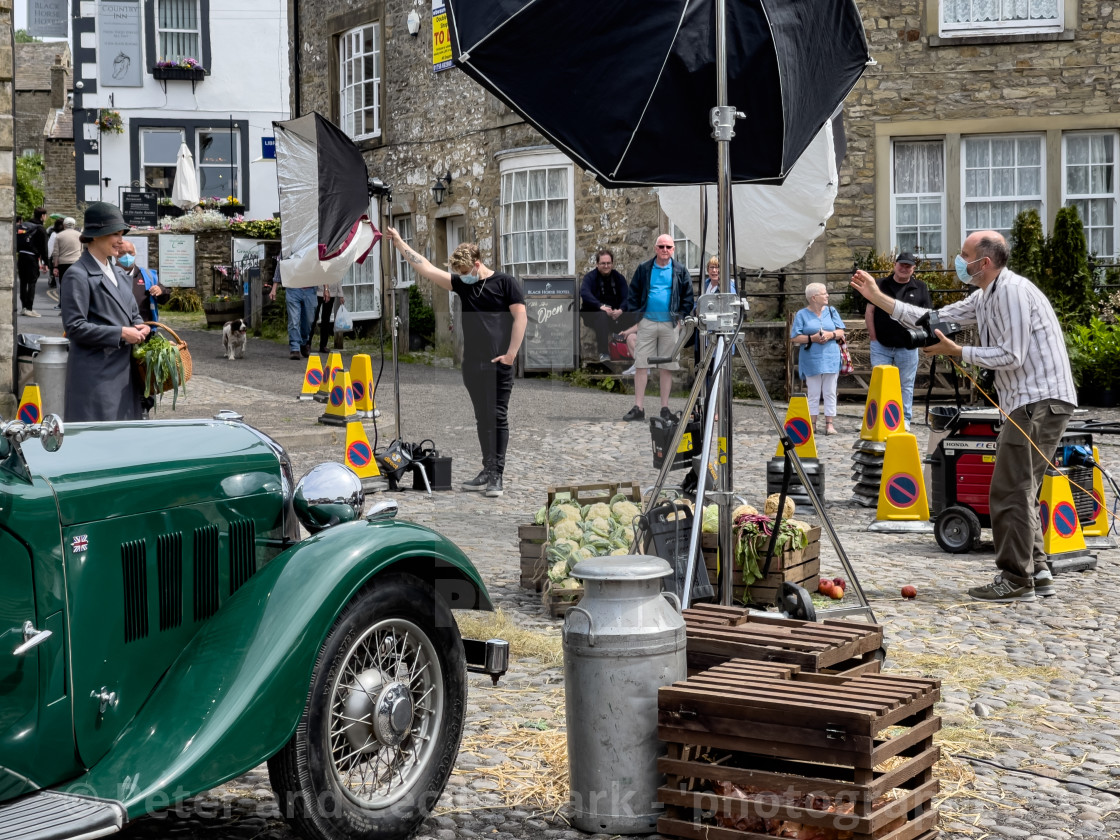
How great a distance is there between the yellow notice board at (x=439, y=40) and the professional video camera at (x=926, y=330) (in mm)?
15416

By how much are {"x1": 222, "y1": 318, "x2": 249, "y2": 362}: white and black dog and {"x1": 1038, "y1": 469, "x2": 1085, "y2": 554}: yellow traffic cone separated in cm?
1405

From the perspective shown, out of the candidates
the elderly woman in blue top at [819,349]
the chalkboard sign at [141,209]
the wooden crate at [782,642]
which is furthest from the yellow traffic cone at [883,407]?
the chalkboard sign at [141,209]

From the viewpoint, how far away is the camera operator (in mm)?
6758

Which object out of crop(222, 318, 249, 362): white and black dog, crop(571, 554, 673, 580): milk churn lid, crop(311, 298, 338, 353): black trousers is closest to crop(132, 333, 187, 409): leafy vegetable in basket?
crop(571, 554, 673, 580): milk churn lid

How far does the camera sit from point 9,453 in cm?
306

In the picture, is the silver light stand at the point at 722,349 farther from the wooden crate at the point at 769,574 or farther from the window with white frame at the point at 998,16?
the window with white frame at the point at 998,16

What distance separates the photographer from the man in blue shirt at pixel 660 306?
13977 millimetres

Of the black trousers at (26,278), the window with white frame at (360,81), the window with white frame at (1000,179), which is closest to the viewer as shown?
the window with white frame at (1000,179)

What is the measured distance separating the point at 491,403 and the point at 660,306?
14.1 feet

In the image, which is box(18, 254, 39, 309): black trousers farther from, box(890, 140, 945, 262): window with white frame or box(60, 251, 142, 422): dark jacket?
box(60, 251, 142, 422): dark jacket

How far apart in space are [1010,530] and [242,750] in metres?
4.86

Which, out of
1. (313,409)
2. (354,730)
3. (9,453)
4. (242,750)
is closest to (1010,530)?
(354,730)

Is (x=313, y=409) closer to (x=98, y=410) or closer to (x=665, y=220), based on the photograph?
(x=665, y=220)

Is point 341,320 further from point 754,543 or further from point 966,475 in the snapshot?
point 754,543
